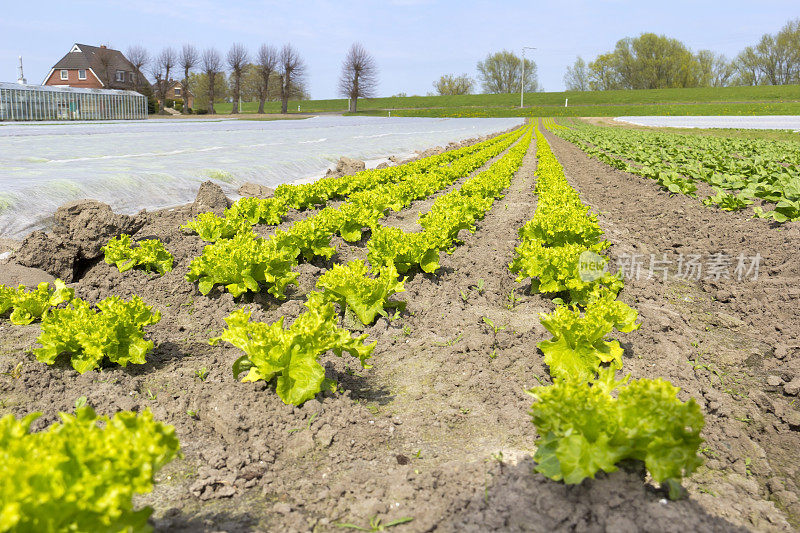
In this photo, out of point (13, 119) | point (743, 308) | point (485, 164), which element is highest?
point (13, 119)

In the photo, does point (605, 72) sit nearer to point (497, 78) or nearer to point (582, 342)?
point (497, 78)

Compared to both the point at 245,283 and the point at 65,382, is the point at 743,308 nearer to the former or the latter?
the point at 245,283

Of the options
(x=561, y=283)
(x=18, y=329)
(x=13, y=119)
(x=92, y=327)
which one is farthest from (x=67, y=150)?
(x=13, y=119)

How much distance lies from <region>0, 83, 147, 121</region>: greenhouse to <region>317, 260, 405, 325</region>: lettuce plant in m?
35.0

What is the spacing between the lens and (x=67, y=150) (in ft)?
42.0

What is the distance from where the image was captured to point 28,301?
184 inches

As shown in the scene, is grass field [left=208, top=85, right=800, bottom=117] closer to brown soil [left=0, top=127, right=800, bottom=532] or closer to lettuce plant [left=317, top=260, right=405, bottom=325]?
brown soil [left=0, top=127, right=800, bottom=532]

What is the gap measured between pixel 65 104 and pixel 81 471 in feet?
142

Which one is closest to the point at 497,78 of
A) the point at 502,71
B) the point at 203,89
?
the point at 502,71

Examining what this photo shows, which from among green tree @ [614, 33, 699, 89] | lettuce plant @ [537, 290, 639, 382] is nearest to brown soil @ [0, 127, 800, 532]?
lettuce plant @ [537, 290, 639, 382]

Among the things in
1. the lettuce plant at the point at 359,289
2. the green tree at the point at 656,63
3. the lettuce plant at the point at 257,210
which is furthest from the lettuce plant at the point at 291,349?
the green tree at the point at 656,63

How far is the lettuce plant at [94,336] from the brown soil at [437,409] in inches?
5.1

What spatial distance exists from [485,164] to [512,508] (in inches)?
722

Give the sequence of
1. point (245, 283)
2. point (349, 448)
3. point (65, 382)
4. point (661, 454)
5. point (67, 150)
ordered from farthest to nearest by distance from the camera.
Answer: point (67, 150)
point (245, 283)
point (65, 382)
point (349, 448)
point (661, 454)
